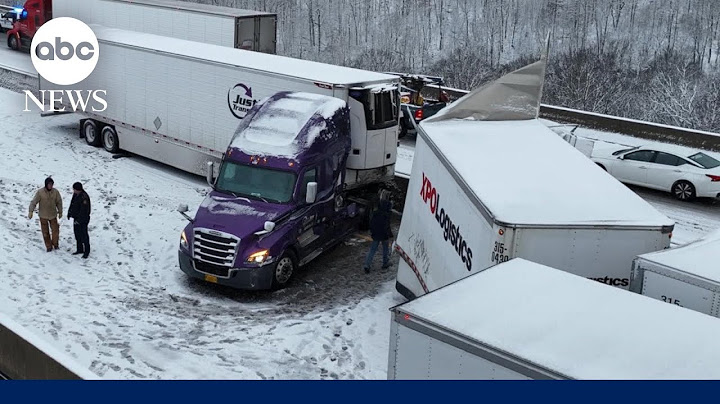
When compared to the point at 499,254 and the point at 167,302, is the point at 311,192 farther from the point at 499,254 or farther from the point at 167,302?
the point at 499,254

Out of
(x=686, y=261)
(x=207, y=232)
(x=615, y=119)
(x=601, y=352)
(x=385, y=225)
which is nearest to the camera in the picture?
(x=601, y=352)

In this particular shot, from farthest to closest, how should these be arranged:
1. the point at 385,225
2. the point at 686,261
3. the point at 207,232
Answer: the point at 385,225
the point at 207,232
the point at 686,261

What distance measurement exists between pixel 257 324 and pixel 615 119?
17746mm

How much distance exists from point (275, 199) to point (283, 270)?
4.25ft

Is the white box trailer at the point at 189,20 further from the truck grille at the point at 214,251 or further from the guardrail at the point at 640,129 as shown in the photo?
the truck grille at the point at 214,251

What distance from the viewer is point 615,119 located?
27203 mm

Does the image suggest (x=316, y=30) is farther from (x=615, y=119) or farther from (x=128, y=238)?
(x=128, y=238)

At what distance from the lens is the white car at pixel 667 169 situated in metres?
19.9

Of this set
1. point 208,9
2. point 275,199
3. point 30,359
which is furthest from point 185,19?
point 30,359

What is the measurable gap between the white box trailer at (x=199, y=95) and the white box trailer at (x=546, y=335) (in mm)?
9625

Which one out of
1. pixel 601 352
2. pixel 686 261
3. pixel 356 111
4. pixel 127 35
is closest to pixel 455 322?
pixel 601 352

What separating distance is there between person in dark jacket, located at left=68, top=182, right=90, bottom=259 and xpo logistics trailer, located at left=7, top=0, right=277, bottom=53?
1289 centimetres

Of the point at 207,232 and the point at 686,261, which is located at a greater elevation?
the point at 686,261

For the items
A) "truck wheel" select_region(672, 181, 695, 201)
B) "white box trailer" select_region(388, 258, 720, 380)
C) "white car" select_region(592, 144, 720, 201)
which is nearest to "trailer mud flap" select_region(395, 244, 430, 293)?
"white box trailer" select_region(388, 258, 720, 380)
